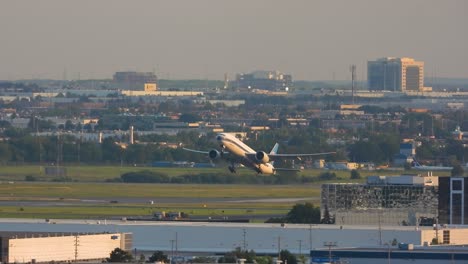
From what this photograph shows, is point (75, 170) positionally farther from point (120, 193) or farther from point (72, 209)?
point (72, 209)

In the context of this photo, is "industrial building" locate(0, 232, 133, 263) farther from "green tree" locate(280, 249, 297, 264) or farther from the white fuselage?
the white fuselage

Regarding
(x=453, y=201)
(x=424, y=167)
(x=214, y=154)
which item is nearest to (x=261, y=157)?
(x=214, y=154)

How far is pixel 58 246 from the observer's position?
7369 centimetres

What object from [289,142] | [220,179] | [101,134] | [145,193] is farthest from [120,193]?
[101,134]

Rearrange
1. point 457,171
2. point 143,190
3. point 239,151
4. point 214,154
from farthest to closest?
point 457,171 → point 143,190 → point 239,151 → point 214,154

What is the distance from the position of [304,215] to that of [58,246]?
75.0 ft

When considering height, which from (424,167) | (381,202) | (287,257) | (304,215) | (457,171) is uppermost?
(457,171)

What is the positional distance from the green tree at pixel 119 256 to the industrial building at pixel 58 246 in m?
1.09

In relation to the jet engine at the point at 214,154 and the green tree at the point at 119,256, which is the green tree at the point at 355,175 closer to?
the jet engine at the point at 214,154

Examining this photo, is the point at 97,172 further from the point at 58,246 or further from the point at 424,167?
the point at 58,246

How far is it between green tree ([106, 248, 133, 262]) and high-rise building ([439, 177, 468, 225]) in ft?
74.2

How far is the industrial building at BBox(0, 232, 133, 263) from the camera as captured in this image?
70.8m

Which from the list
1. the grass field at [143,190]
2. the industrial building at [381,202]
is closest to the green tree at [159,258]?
the industrial building at [381,202]

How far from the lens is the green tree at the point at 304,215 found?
93.9 m
